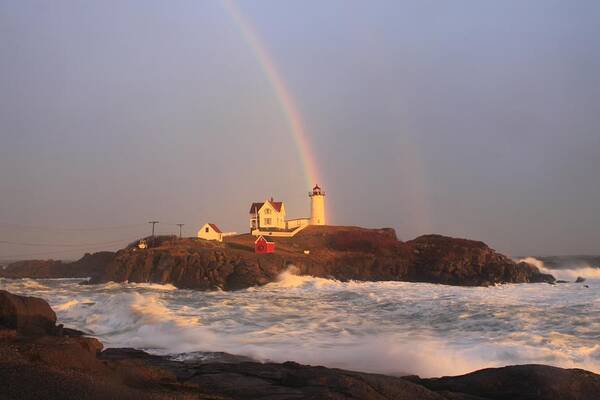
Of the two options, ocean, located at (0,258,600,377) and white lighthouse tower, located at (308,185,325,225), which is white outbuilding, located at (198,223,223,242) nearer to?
white lighthouse tower, located at (308,185,325,225)

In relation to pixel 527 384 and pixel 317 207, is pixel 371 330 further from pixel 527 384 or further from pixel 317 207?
pixel 317 207

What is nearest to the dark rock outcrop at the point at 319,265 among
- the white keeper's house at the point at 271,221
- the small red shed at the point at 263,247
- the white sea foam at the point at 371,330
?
the small red shed at the point at 263,247

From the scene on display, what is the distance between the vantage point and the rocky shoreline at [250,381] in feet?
17.8

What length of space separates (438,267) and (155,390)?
50.0 meters

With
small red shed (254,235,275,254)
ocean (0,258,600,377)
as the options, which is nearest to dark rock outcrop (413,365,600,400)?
ocean (0,258,600,377)

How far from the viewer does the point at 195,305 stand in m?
24.9

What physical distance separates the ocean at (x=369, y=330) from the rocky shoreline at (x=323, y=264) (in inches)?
839

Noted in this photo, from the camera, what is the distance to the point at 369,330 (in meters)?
16.6

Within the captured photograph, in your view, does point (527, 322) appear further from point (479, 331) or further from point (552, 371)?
point (552, 371)

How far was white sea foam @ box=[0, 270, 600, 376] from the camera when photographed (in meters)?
12.2

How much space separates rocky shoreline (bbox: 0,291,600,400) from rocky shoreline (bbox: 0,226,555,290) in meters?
34.7

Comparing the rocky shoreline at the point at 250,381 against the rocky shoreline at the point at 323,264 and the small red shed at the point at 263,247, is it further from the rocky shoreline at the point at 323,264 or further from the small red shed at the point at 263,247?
the small red shed at the point at 263,247

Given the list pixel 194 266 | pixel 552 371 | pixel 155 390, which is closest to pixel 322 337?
pixel 552 371

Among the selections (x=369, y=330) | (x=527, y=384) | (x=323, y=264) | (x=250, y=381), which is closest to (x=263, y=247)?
(x=323, y=264)
